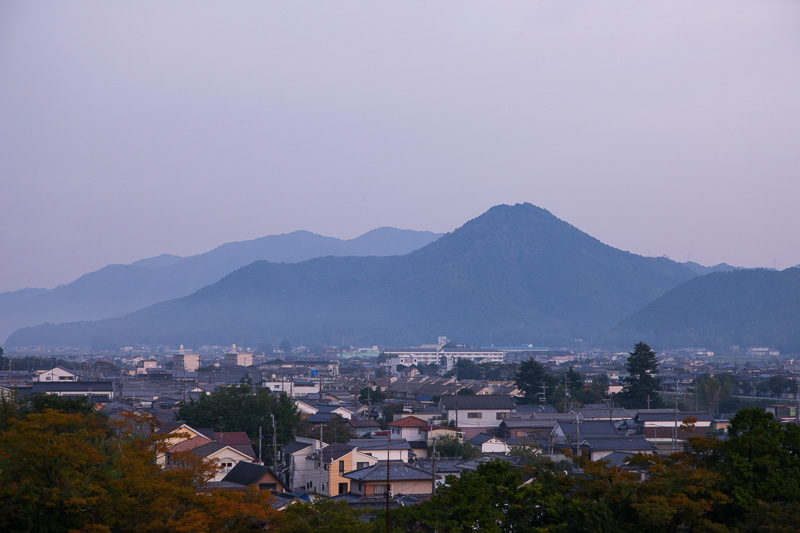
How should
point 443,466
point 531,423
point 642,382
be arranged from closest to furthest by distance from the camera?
point 443,466 → point 531,423 → point 642,382

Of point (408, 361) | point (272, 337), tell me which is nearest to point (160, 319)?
point (272, 337)

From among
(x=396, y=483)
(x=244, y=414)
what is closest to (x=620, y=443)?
(x=396, y=483)

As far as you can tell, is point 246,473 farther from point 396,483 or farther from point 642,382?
point 642,382

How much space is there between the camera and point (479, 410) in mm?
31094

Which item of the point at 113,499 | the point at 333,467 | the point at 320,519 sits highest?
the point at 113,499

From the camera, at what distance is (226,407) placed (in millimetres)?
24469

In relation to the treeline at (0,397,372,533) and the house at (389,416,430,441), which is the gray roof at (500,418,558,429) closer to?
the house at (389,416,430,441)

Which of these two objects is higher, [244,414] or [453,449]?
[244,414]

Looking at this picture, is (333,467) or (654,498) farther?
(333,467)

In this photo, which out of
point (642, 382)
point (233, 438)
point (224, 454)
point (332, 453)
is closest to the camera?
point (224, 454)

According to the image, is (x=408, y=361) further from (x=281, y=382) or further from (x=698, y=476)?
(x=698, y=476)

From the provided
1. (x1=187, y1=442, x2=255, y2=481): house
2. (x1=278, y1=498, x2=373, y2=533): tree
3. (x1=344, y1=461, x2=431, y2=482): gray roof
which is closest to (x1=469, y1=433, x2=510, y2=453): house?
(x1=344, y1=461, x2=431, y2=482): gray roof

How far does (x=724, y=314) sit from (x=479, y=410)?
388 ft

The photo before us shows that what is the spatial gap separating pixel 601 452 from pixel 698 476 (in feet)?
36.8
